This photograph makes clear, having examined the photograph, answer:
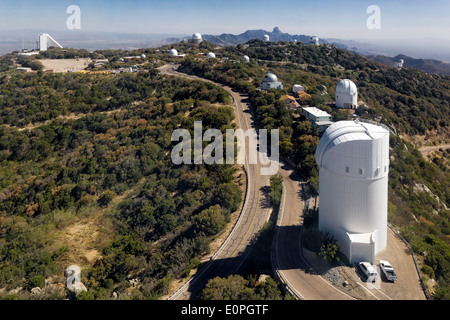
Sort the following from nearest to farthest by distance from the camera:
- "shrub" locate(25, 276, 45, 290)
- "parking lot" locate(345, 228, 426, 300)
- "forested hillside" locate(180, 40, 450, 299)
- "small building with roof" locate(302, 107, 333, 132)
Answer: "parking lot" locate(345, 228, 426, 300)
"shrub" locate(25, 276, 45, 290)
"forested hillside" locate(180, 40, 450, 299)
"small building with roof" locate(302, 107, 333, 132)

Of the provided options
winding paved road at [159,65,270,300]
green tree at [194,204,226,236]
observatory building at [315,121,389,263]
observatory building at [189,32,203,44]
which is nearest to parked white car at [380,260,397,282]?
observatory building at [315,121,389,263]

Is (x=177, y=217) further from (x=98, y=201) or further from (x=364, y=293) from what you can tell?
(x=364, y=293)

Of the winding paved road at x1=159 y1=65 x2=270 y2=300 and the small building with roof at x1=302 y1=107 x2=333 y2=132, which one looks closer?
the winding paved road at x1=159 y1=65 x2=270 y2=300

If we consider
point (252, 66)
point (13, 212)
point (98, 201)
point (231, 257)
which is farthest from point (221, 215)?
point (252, 66)

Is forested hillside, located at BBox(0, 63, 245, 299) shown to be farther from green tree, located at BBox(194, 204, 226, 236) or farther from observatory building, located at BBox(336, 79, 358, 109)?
observatory building, located at BBox(336, 79, 358, 109)

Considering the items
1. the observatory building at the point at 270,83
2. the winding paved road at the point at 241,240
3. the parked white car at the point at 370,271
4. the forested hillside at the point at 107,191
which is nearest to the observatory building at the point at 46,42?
the forested hillside at the point at 107,191

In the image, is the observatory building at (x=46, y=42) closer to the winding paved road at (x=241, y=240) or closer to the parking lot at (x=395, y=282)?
the winding paved road at (x=241, y=240)

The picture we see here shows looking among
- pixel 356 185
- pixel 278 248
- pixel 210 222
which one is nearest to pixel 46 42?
pixel 210 222
